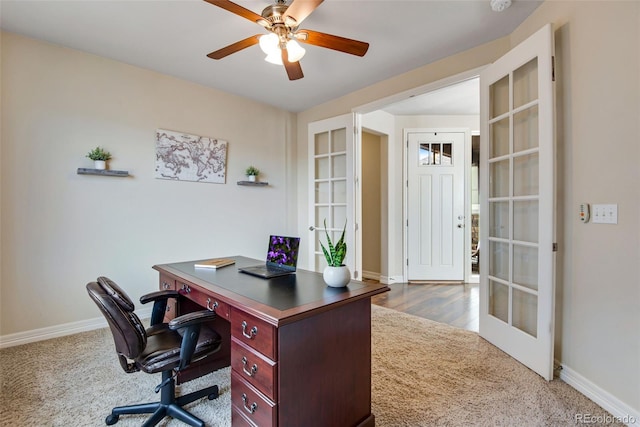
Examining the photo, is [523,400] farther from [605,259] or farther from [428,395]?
[605,259]

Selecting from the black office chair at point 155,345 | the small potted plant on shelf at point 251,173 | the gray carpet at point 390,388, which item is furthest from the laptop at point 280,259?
the small potted plant on shelf at point 251,173

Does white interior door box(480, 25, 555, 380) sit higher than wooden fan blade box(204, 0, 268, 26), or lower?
lower

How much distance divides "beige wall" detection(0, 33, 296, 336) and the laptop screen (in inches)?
71.7

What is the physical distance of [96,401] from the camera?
177cm

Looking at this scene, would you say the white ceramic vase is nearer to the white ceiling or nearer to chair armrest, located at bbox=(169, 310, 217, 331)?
chair armrest, located at bbox=(169, 310, 217, 331)

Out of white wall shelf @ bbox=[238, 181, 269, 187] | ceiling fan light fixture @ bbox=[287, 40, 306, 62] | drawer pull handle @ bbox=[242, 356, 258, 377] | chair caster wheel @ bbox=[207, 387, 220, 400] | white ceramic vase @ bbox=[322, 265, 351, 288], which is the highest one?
ceiling fan light fixture @ bbox=[287, 40, 306, 62]

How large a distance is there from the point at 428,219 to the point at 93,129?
4442 millimetres

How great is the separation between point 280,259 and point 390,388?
1087 millimetres

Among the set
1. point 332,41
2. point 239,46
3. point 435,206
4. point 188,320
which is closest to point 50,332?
point 188,320

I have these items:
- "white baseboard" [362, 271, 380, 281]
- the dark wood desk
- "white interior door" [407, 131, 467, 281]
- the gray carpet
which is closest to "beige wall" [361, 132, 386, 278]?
"white baseboard" [362, 271, 380, 281]

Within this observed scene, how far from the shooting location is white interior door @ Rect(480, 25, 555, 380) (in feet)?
6.43

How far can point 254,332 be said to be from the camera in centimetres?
124

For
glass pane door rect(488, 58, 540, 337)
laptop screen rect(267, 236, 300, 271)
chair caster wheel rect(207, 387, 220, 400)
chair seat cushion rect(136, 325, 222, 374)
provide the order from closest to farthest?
chair seat cushion rect(136, 325, 222, 374) → chair caster wheel rect(207, 387, 220, 400) → laptop screen rect(267, 236, 300, 271) → glass pane door rect(488, 58, 540, 337)

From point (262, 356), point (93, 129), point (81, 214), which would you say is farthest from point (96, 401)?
point (93, 129)
